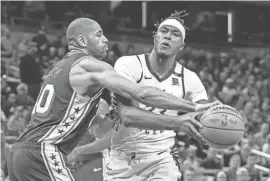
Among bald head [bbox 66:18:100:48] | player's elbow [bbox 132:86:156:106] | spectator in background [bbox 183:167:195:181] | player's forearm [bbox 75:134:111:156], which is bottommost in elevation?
spectator in background [bbox 183:167:195:181]

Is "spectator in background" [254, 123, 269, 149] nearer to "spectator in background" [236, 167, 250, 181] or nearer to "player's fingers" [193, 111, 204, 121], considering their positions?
"spectator in background" [236, 167, 250, 181]

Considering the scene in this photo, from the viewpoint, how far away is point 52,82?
219 inches

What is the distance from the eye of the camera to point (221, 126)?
535cm

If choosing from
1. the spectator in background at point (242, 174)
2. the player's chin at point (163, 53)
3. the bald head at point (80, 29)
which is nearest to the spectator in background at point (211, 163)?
the spectator in background at point (242, 174)

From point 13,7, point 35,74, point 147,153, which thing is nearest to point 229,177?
point 35,74

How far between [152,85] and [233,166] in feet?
22.6

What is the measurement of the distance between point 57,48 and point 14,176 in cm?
1355

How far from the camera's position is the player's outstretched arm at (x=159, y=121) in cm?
521

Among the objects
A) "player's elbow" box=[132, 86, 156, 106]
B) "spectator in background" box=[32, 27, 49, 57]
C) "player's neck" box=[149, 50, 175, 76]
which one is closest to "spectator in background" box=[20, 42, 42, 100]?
"spectator in background" box=[32, 27, 49, 57]

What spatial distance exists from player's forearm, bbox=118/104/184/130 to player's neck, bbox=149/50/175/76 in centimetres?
122

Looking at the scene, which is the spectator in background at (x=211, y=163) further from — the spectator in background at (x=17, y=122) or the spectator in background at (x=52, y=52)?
the spectator in background at (x=52, y=52)

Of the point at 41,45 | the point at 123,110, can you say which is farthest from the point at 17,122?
the point at 123,110

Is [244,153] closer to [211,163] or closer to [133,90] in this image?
[211,163]

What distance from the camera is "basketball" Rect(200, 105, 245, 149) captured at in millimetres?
5297
